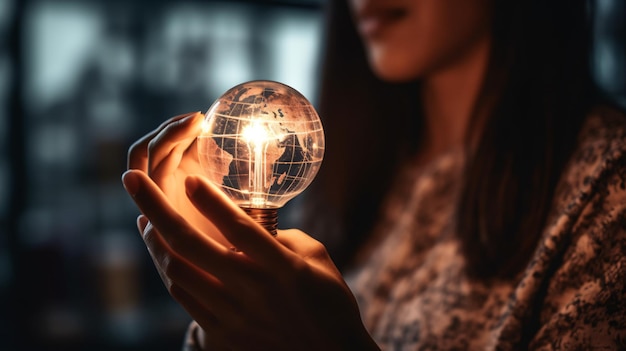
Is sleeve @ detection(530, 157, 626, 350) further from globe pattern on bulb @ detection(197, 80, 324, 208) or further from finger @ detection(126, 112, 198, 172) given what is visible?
finger @ detection(126, 112, 198, 172)

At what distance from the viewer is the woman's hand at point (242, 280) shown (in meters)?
0.52

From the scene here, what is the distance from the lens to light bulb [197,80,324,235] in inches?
22.4

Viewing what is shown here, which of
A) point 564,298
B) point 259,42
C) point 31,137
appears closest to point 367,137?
point 564,298

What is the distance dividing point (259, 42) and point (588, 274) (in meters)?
1.73

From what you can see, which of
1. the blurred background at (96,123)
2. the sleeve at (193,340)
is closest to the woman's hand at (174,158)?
the sleeve at (193,340)

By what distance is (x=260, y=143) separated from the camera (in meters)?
0.58

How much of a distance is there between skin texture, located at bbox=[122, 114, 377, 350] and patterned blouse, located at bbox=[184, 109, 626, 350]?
222 mm

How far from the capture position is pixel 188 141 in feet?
2.01

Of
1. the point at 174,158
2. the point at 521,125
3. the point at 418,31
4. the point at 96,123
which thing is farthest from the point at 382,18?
the point at 96,123

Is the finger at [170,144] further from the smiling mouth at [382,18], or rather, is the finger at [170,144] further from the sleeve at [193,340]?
the smiling mouth at [382,18]

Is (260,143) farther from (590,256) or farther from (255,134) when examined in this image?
(590,256)

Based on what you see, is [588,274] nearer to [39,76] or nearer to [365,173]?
[365,173]

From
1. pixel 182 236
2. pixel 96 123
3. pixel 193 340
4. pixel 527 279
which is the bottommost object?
pixel 96 123

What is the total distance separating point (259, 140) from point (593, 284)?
0.46 m
